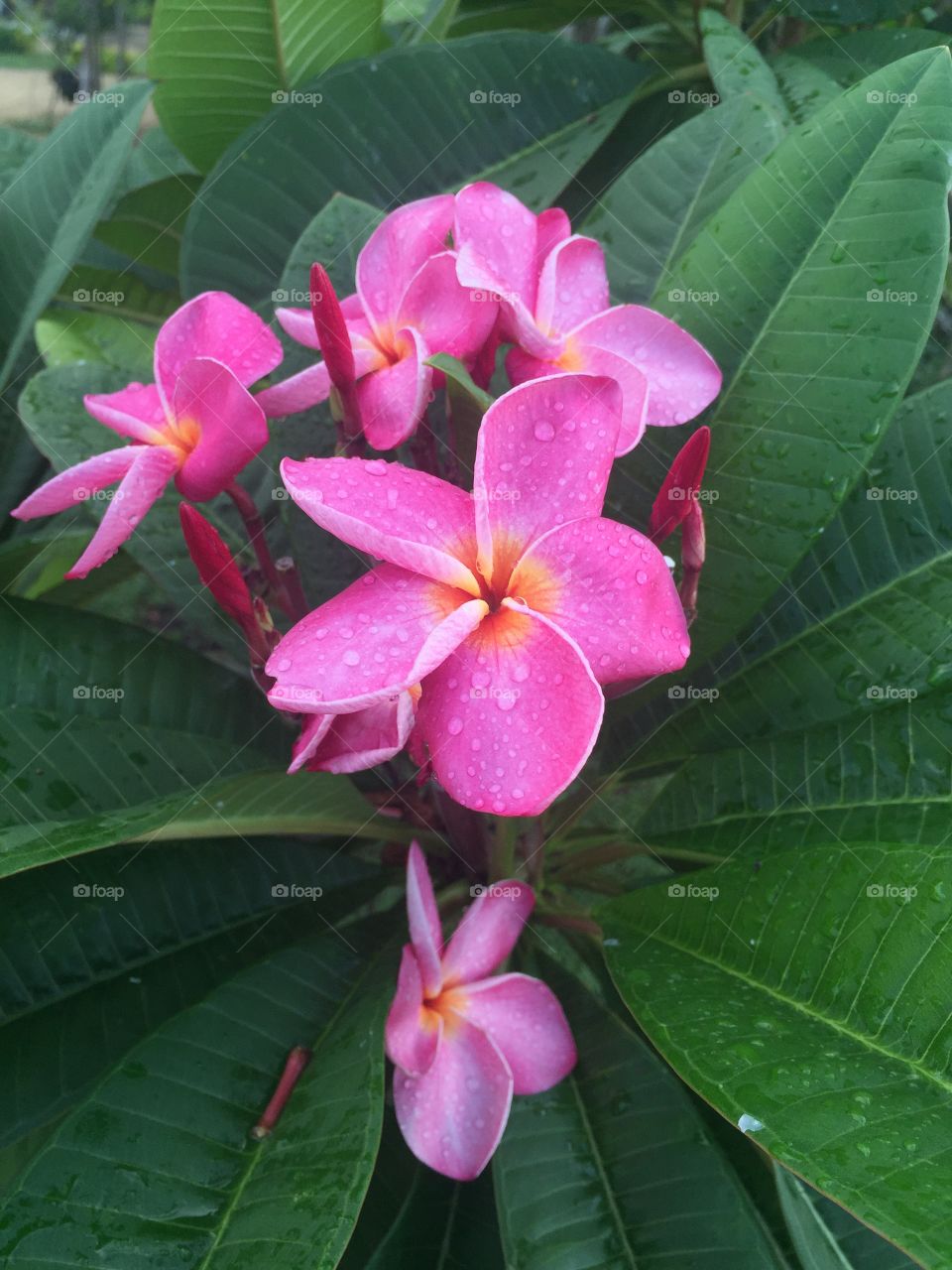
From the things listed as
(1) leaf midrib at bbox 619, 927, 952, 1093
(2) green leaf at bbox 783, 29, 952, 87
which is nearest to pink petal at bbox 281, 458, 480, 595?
(1) leaf midrib at bbox 619, 927, 952, 1093

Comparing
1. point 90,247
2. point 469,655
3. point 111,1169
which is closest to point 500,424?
point 469,655

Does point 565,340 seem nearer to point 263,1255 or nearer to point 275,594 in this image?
point 275,594

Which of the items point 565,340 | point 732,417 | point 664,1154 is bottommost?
point 664,1154

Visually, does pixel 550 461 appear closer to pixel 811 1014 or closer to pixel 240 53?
pixel 811 1014

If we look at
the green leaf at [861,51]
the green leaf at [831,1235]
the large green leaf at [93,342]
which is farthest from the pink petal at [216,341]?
the green leaf at [861,51]

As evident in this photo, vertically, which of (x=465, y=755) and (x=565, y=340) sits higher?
(x=565, y=340)

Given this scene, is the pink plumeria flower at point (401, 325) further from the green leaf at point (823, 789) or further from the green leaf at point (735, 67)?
the green leaf at point (735, 67)
